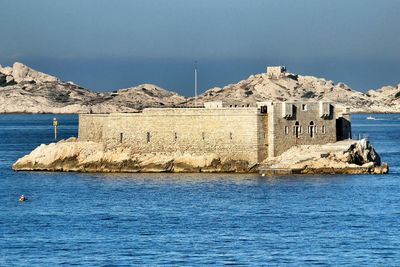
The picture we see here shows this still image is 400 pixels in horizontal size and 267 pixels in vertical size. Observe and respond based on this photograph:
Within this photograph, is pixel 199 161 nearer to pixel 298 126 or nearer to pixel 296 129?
pixel 296 129

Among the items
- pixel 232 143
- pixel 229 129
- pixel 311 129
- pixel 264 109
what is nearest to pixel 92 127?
pixel 229 129

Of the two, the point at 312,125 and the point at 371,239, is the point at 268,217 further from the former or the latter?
the point at 312,125

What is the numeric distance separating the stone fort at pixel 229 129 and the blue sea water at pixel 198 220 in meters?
1.78

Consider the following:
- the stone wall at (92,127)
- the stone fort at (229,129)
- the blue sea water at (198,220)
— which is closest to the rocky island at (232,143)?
the stone fort at (229,129)

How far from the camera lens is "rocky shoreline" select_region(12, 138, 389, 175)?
5572 centimetres

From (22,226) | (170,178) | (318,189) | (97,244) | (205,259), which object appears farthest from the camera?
(170,178)

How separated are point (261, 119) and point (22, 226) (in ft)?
59.1

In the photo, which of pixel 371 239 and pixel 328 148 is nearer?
pixel 371 239

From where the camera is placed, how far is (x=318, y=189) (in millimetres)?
50594

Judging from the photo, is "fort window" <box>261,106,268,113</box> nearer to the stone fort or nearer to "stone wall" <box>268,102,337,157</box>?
the stone fort

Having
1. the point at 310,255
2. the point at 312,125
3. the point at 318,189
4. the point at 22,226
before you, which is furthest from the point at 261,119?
the point at 310,255

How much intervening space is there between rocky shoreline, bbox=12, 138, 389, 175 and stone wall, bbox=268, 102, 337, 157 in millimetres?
577

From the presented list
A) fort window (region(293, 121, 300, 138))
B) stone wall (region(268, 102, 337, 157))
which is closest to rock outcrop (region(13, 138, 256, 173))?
stone wall (region(268, 102, 337, 157))

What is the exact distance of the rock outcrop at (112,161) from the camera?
5688 centimetres
